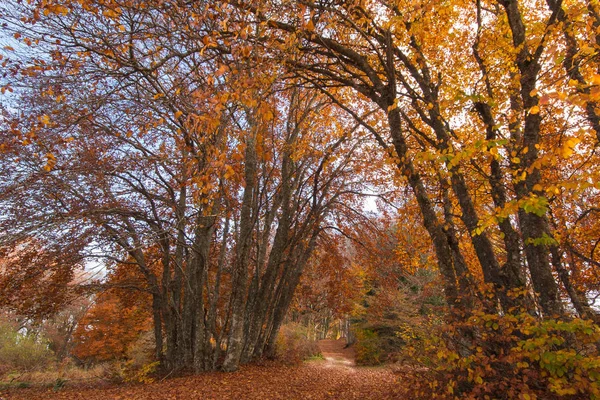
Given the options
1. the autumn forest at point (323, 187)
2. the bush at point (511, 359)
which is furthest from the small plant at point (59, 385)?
the bush at point (511, 359)

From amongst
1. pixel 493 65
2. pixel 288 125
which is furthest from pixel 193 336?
pixel 493 65

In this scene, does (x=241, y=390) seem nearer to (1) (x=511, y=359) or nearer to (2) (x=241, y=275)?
(2) (x=241, y=275)

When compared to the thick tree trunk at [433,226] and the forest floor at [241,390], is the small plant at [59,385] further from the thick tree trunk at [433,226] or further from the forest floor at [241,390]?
the thick tree trunk at [433,226]

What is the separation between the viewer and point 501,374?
3.37 m

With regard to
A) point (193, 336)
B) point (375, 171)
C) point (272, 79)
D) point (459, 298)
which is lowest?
point (193, 336)

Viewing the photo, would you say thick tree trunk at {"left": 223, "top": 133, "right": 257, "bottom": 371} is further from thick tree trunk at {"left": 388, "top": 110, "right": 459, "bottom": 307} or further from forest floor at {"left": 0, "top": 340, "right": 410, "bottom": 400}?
thick tree trunk at {"left": 388, "top": 110, "right": 459, "bottom": 307}

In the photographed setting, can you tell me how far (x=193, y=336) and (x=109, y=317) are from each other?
1044cm

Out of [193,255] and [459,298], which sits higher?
[193,255]

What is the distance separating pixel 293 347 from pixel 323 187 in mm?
8190

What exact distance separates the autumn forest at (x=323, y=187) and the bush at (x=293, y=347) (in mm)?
179

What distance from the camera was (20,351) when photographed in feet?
56.0

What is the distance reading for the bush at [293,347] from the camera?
37.7 feet

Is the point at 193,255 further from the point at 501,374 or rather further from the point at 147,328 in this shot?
the point at 147,328

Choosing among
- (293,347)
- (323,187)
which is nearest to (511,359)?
(323,187)
